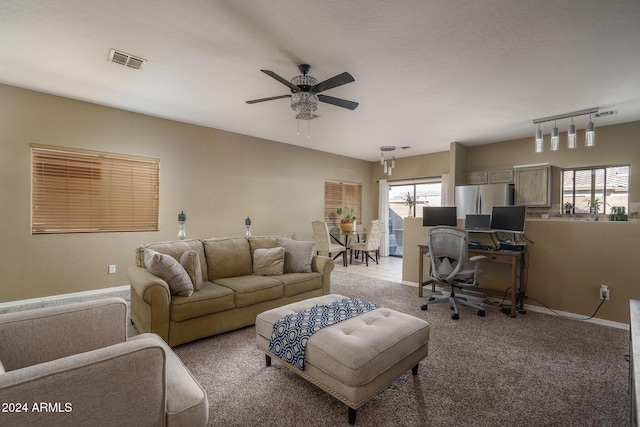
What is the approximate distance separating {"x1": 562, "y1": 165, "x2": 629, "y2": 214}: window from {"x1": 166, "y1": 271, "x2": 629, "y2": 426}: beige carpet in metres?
2.83

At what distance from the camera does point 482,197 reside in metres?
5.66

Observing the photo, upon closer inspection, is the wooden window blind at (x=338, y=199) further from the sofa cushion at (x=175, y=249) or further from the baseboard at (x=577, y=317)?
the baseboard at (x=577, y=317)

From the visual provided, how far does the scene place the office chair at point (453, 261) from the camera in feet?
11.3

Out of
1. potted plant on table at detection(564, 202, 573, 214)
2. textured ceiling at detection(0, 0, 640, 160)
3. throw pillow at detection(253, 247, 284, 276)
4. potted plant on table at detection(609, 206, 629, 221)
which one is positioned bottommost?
throw pillow at detection(253, 247, 284, 276)

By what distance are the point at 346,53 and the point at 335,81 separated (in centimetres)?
34

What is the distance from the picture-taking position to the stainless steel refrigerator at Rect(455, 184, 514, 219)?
5.46 m

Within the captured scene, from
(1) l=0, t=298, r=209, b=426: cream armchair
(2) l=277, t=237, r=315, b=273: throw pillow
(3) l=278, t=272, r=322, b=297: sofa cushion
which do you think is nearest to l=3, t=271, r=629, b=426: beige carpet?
(3) l=278, t=272, r=322, b=297: sofa cushion

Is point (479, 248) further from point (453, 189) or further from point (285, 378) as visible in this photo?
point (285, 378)

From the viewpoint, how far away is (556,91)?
11.4 ft

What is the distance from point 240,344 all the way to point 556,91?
4.53 metres

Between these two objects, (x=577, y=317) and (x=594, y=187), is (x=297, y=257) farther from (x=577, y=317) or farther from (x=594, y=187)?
(x=594, y=187)

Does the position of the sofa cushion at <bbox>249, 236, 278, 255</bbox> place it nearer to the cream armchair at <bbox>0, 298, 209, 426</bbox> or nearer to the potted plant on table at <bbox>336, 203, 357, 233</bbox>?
the cream armchair at <bbox>0, 298, 209, 426</bbox>

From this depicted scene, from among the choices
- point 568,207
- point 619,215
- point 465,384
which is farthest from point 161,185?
point 568,207

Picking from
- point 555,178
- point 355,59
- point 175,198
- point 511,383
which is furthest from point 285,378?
point 555,178
